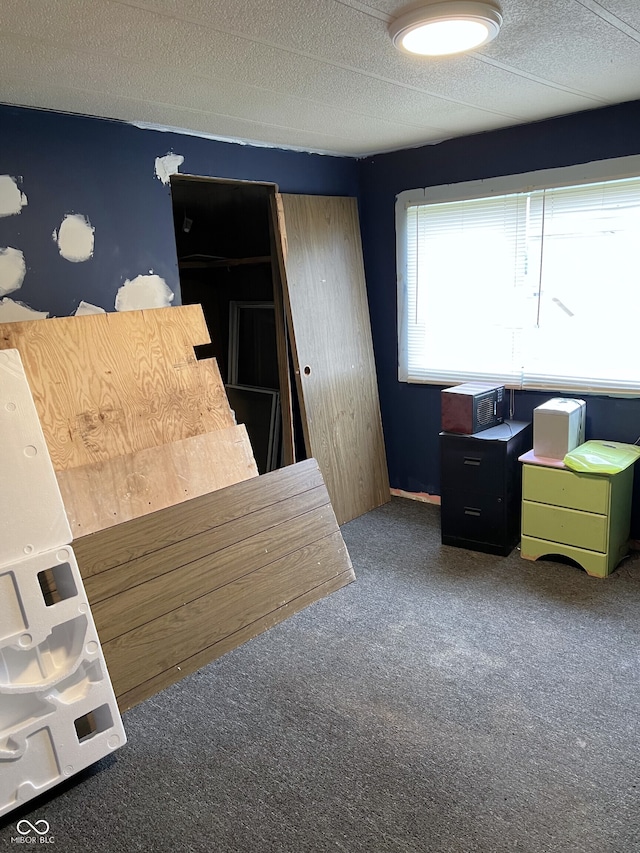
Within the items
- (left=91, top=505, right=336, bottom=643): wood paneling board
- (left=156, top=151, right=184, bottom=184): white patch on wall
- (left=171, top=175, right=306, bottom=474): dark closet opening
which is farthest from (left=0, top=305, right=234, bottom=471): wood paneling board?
(left=171, top=175, right=306, bottom=474): dark closet opening

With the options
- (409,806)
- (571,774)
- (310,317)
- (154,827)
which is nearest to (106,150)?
(310,317)

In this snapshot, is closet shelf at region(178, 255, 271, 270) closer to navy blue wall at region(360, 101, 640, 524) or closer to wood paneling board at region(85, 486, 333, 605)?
navy blue wall at region(360, 101, 640, 524)

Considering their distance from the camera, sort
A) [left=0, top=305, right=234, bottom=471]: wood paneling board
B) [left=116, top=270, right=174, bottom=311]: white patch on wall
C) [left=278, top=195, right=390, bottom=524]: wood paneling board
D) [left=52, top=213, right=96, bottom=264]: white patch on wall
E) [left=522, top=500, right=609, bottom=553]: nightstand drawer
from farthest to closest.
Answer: [left=278, top=195, right=390, bottom=524]: wood paneling board < [left=522, top=500, right=609, bottom=553]: nightstand drawer < [left=116, top=270, right=174, bottom=311]: white patch on wall < [left=52, top=213, right=96, bottom=264]: white patch on wall < [left=0, top=305, right=234, bottom=471]: wood paneling board

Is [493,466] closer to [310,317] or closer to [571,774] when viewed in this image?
[310,317]

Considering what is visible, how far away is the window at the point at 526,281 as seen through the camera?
3.38 meters

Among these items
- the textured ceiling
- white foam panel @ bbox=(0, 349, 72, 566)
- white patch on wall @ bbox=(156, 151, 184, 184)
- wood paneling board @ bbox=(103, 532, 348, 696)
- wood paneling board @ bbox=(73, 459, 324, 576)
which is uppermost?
the textured ceiling

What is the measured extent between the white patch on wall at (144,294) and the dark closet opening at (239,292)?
1.11m

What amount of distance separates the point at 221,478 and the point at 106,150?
158 cm

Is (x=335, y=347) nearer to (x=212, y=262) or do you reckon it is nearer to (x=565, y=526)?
(x=212, y=262)

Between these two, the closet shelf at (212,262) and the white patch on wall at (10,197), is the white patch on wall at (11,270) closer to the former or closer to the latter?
the white patch on wall at (10,197)

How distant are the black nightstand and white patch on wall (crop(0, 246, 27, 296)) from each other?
2.28m

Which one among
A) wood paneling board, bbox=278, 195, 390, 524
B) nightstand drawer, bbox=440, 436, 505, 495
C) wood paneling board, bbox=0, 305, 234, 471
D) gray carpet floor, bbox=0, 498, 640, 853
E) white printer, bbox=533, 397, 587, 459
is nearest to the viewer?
gray carpet floor, bbox=0, 498, 640, 853

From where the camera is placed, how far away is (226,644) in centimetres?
275

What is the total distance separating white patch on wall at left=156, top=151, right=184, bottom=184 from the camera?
3162mm
